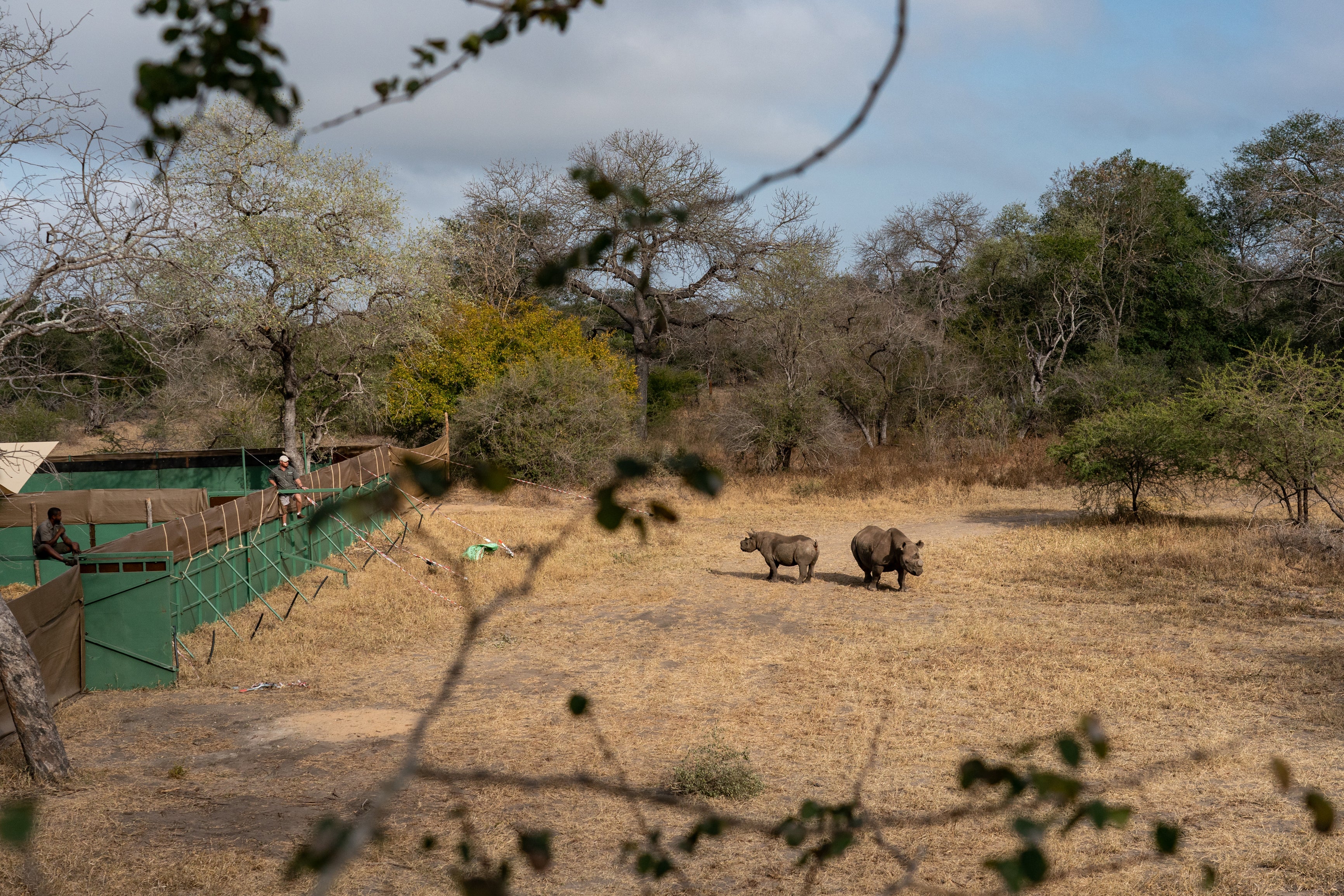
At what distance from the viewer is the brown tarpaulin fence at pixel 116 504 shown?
58.4ft

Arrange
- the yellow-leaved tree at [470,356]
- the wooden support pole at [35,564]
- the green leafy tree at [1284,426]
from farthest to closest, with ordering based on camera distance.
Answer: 1. the yellow-leaved tree at [470,356]
2. the green leafy tree at [1284,426]
3. the wooden support pole at [35,564]

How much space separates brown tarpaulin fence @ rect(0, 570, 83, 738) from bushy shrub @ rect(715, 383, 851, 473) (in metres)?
21.5

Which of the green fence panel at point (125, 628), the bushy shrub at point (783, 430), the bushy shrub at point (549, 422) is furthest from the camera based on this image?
the bushy shrub at point (783, 430)

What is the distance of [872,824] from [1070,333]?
36393mm

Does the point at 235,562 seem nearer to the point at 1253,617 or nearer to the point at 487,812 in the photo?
the point at 487,812

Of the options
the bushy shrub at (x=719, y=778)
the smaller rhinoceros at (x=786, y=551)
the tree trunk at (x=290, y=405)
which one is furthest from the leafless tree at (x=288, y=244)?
the bushy shrub at (x=719, y=778)

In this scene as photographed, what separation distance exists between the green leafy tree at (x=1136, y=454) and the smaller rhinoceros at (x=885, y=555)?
709cm

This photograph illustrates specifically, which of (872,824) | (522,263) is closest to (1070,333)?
(522,263)

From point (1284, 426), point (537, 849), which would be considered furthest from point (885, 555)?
point (537, 849)

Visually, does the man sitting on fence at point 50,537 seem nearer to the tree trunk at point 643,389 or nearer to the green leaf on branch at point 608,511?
the green leaf on branch at point 608,511

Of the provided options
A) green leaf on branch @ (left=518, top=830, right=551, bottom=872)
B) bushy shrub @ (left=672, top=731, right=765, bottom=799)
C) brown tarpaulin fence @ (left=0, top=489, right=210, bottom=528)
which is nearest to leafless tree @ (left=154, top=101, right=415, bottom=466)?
brown tarpaulin fence @ (left=0, top=489, right=210, bottom=528)

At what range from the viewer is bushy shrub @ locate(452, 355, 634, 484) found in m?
27.6

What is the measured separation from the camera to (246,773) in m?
8.35

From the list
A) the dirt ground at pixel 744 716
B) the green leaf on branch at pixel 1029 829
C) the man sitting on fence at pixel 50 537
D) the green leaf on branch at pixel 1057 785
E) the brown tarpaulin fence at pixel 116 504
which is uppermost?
the green leaf on branch at pixel 1057 785
